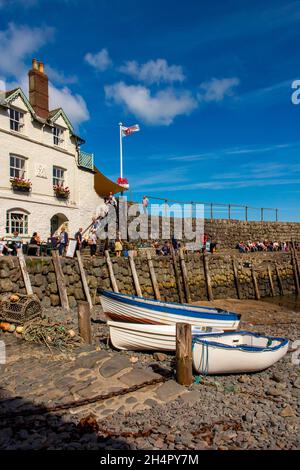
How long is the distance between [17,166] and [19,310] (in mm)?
12734

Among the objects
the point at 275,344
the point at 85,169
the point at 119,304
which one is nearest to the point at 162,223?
the point at 85,169

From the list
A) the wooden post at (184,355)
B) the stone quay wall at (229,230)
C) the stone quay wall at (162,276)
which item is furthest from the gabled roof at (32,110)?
the wooden post at (184,355)

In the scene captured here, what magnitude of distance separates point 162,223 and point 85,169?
686cm

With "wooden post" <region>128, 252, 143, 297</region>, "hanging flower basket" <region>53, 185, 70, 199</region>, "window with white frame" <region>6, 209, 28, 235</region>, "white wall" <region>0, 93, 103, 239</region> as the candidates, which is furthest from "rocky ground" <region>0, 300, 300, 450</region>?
"hanging flower basket" <region>53, 185, 70, 199</region>

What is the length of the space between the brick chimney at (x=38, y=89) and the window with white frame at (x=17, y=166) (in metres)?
3.72

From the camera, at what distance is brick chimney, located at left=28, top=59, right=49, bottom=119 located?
20609mm

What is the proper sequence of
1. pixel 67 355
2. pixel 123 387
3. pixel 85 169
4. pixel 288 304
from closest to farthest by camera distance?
1. pixel 123 387
2. pixel 67 355
3. pixel 288 304
4. pixel 85 169

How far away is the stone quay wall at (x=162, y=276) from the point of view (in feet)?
39.7

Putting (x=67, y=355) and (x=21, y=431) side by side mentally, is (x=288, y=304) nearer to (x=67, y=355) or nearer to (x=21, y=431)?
(x=67, y=355)

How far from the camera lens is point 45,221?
20500mm

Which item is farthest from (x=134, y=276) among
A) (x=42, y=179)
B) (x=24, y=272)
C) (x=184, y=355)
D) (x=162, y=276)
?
(x=42, y=179)

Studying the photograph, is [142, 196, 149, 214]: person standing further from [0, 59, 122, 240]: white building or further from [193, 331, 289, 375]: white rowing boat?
[193, 331, 289, 375]: white rowing boat

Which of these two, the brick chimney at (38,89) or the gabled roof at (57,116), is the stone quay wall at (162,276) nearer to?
the gabled roof at (57,116)

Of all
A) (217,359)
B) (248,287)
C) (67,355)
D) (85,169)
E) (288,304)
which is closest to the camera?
(217,359)
